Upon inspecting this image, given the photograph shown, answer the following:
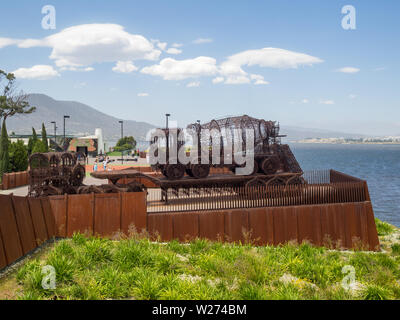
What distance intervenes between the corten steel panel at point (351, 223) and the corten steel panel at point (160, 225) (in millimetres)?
9255

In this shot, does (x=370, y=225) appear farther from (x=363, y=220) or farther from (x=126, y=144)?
(x=126, y=144)

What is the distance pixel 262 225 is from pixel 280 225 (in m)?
0.96

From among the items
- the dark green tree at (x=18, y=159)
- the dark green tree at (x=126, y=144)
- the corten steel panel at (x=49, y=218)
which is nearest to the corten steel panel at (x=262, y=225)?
the corten steel panel at (x=49, y=218)

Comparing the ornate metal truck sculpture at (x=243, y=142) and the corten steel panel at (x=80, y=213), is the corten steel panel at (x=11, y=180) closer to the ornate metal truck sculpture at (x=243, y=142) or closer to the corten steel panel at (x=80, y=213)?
the ornate metal truck sculpture at (x=243, y=142)

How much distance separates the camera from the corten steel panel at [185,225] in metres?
16.7

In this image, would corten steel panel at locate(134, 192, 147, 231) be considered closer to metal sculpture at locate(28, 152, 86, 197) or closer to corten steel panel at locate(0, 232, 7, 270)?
corten steel panel at locate(0, 232, 7, 270)

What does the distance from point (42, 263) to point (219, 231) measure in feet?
28.3

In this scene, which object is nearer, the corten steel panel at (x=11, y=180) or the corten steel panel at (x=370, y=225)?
the corten steel panel at (x=370, y=225)

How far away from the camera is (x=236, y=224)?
1675cm

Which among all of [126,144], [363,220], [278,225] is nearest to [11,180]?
[278,225]

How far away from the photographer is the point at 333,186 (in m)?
18.1
